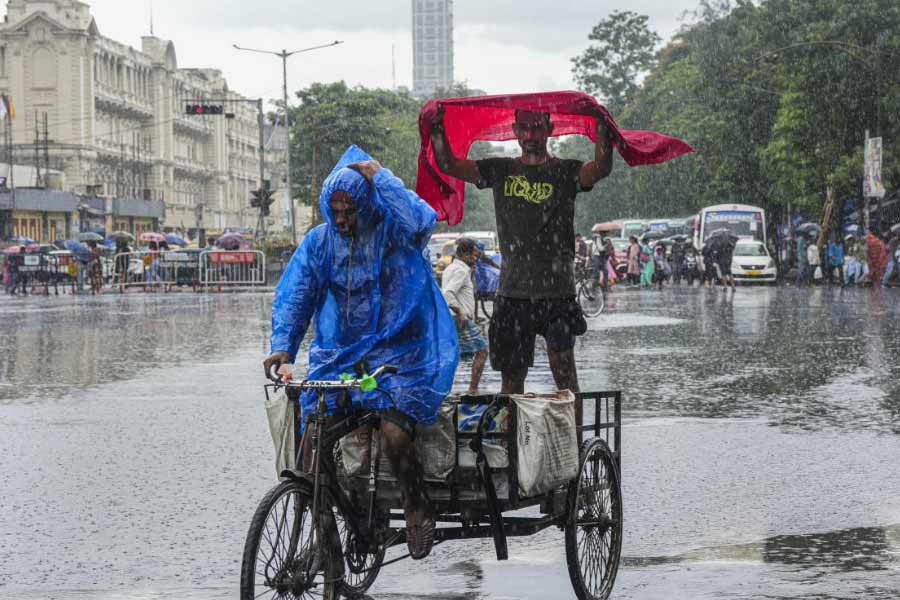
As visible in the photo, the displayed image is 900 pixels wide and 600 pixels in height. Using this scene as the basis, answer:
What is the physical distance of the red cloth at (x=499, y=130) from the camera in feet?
19.8

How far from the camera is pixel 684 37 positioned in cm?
8544

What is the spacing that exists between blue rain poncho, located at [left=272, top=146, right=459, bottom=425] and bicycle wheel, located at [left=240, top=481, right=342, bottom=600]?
429mm

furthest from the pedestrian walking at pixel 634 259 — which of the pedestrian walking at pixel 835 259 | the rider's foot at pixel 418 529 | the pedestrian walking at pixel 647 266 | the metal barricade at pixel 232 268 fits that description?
the rider's foot at pixel 418 529

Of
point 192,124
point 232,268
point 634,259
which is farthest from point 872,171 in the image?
point 192,124

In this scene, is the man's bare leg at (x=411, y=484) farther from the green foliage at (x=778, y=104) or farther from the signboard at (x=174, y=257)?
the signboard at (x=174, y=257)

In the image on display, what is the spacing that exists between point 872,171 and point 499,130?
35.3 meters

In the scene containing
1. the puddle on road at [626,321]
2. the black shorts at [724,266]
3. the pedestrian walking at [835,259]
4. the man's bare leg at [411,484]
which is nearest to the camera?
the man's bare leg at [411,484]

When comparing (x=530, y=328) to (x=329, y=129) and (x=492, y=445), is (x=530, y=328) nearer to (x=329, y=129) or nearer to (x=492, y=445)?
(x=492, y=445)

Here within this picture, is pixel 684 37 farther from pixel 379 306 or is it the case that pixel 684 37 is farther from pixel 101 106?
pixel 379 306

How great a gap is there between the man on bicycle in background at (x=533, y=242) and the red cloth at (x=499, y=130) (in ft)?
0.25

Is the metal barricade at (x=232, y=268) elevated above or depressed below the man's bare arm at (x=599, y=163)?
below

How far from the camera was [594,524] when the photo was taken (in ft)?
18.0

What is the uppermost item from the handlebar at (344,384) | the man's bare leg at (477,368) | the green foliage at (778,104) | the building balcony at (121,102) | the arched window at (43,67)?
the arched window at (43,67)

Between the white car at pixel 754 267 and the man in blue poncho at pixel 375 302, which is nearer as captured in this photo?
the man in blue poncho at pixel 375 302
